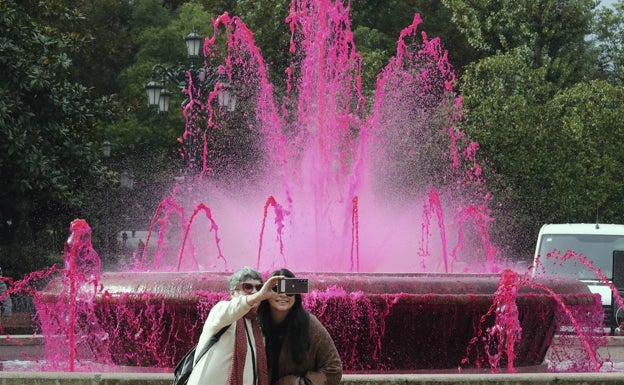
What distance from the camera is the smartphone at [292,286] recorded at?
547 centimetres

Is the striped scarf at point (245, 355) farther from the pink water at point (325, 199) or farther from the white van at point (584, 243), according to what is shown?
the white van at point (584, 243)

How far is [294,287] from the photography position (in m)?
5.49

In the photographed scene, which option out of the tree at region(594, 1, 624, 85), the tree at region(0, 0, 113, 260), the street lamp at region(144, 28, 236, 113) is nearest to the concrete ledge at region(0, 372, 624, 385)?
the street lamp at region(144, 28, 236, 113)

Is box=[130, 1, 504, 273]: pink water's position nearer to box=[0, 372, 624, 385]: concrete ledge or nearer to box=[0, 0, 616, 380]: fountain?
box=[0, 0, 616, 380]: fountain

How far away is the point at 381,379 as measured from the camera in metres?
7.76

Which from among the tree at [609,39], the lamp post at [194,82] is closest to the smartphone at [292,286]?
the lamp post at [194,82]

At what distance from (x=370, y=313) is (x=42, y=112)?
1584 centimetres

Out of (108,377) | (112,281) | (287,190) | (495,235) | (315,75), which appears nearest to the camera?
(108,377)

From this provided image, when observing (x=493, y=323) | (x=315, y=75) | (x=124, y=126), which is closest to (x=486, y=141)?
(x=124, y=126)

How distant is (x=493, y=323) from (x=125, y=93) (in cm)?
3984

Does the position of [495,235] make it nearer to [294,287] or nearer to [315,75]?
[315,75]

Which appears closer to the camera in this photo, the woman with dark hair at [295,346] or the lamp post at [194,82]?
the woman with dark hair at [295,346]

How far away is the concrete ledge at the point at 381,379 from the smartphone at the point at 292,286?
2269 mm

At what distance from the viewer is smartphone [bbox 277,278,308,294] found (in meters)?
5.47
